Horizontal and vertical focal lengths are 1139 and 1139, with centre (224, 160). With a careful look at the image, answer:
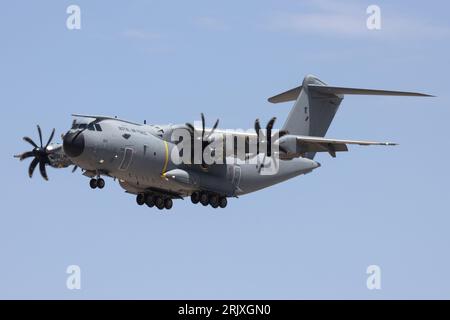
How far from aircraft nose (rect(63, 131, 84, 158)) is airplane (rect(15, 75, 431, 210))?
4 centimetres

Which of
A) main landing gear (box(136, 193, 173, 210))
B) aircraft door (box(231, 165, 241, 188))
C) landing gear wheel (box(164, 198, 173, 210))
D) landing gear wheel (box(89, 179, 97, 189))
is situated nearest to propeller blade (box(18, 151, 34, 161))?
main landing gear (box(136, 193, 173, 210))

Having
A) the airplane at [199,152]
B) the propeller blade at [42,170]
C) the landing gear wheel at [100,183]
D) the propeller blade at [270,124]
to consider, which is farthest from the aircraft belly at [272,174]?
the propeller blade at [42,170]

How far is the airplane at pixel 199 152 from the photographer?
138 feet

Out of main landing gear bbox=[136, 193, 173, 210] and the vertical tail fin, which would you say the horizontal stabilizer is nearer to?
the vertical tail fin

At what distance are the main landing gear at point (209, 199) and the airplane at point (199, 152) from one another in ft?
0.13

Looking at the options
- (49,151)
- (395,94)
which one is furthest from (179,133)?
(395,94)

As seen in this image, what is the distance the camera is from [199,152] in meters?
44.7

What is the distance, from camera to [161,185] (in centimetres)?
4403

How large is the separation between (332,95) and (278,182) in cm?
436

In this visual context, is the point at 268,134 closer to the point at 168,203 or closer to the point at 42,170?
the point at 168,203

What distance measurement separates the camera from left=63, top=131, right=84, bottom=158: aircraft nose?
41.1 metres

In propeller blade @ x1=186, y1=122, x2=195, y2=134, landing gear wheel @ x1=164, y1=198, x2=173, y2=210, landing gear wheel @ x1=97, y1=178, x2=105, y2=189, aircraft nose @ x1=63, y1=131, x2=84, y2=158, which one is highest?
propeller blade @ x1=186, y1=122, x2=195, y2=134

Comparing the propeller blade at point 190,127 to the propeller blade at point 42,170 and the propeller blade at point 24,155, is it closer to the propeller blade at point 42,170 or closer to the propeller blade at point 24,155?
the propeller blade at point 42,170

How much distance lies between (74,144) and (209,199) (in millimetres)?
6788
